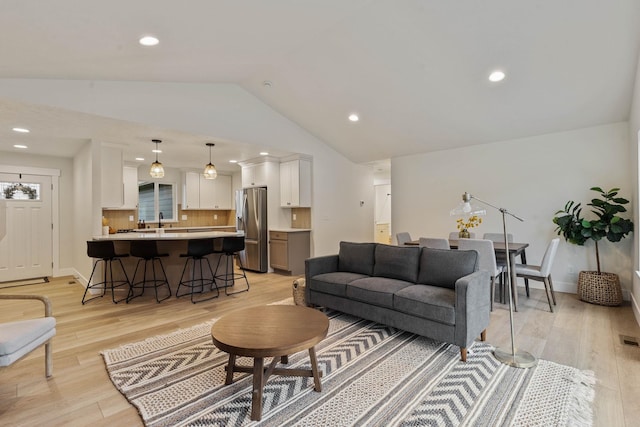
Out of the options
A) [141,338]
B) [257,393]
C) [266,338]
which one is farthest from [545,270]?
[141,338]

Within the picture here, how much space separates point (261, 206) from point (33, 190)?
4234mm

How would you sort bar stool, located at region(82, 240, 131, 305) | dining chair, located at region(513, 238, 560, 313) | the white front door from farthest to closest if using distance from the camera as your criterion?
the white front door
bar stool, located at region(82, 240, 131, 305)
dining chair, located at region(513, 238, 560, 313)

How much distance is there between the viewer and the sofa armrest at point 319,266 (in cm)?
Answer: 392

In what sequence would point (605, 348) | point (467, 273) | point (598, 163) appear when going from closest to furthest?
1. point (605, 348)
2. point (467, 273)
3. point (598, 163)

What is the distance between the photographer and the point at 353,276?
374cm

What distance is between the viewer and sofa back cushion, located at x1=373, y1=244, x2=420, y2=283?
349 centimetres

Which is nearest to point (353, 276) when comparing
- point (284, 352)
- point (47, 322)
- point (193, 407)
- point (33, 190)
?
point (284, 352)

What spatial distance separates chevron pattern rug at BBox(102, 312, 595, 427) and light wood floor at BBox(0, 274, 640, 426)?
0.44 feet

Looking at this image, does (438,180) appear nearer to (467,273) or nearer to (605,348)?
(467,273)

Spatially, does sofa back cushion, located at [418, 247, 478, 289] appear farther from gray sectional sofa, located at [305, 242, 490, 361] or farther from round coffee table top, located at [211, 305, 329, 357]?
round coffee table top, located at [211, 305, 329, 357]

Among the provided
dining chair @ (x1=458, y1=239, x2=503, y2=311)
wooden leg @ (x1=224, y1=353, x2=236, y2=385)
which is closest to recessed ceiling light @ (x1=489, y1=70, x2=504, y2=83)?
dining chair @ (x1=458, y1=239, x2=503, y2=311)

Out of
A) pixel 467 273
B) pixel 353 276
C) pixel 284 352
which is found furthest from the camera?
pixel 353 276

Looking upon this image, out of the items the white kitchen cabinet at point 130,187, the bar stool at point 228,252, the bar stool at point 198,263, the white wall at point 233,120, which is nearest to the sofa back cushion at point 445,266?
the bar stool at point 228,252

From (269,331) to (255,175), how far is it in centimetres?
501
